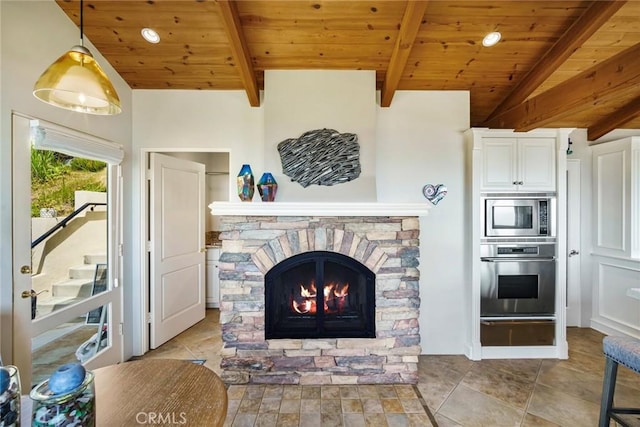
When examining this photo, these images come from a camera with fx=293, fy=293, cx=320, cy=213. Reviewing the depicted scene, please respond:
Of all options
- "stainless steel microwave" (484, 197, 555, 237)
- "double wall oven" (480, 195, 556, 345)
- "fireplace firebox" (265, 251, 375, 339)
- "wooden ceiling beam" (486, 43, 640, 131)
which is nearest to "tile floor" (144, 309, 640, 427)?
"double wall oven" (480, 195, 556, 345)

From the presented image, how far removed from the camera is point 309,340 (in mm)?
2475

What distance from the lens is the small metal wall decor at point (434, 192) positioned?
116 inches

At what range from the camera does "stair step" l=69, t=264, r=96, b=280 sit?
233 cm

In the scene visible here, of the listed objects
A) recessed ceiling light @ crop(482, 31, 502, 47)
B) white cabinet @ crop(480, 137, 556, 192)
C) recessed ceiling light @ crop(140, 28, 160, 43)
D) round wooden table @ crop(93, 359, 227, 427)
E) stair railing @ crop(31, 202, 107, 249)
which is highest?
recessed ceiling light @ crop(140, 28, 160, 43)

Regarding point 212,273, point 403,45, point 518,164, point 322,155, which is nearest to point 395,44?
point 403,45

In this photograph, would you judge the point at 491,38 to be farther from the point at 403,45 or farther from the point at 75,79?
the point at 75,79

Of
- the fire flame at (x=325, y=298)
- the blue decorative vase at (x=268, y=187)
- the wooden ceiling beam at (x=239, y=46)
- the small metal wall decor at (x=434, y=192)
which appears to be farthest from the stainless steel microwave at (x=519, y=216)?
the wooden ceiling beam at (x=239, y=46)

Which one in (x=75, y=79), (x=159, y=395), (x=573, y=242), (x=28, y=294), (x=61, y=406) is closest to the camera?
(x=61, y=406)

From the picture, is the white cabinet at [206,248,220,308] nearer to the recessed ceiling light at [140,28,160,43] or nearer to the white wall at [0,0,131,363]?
the white wall at [0,0,131,363]

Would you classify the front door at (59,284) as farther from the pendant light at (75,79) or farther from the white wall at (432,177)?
the white wall at (432,177)

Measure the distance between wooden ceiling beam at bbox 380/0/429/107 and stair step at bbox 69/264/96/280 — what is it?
9.99 feet

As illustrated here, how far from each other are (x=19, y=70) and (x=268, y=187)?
176cm

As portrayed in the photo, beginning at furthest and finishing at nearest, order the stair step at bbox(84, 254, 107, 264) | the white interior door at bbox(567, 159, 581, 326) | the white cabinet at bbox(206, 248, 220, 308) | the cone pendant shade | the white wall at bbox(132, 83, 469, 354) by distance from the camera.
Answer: the white cabinet at bbox(206, 248, 220, 308) < the white interior door at bbox(567, 159, 581, 326) < the white wall at bbox(132, 83, 469, 354) < the stair step at bbox(84, 254, 107, 264) < the cone pendant shade

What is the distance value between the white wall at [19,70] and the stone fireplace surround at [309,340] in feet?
4.08
